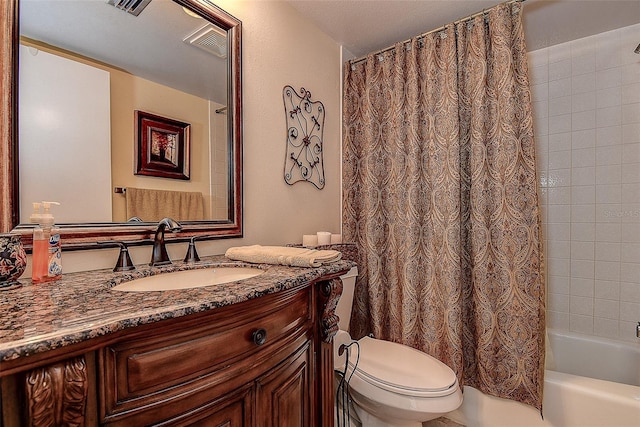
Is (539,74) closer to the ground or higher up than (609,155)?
higher up

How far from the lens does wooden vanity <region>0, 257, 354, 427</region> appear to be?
46 centimetres

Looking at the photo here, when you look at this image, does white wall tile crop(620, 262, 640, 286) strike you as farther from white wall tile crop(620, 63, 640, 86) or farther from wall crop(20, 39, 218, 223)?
wall crop(20, 39, 218, 223)

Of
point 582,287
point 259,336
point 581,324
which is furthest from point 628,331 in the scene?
point 259,336

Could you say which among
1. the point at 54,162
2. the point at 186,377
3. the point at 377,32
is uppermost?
the point at 377,32

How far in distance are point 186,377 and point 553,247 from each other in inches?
95.0

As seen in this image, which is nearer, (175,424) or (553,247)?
(175,424)

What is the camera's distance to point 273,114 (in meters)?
1.66

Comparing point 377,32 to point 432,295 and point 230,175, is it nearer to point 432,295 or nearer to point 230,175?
point 230,175

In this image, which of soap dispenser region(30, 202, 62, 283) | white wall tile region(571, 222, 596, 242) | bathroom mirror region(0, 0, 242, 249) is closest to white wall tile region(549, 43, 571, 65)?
white wall tile region(571, 222, 596, 242)

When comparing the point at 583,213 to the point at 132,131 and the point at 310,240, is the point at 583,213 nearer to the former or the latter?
the point at 310,240

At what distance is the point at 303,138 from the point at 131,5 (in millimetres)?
972

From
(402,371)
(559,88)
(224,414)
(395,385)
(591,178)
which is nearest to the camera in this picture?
(224,414)

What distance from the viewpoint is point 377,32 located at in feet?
6.55

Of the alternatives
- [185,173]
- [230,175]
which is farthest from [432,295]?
[185,173]
